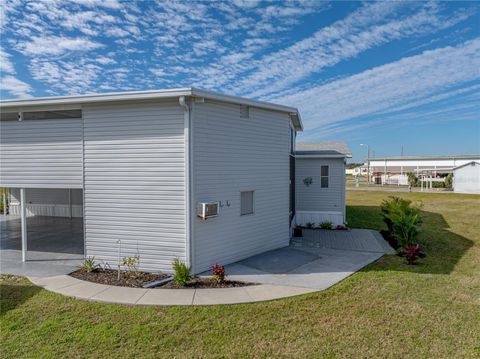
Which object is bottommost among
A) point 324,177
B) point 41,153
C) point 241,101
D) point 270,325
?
point 270,325

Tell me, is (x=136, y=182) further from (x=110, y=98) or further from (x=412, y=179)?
(x=412, y=179)

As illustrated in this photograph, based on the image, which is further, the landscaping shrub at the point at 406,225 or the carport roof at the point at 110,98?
the landscaping shrub at the point at 406,225

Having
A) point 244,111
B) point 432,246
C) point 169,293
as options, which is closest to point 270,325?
point 169,293

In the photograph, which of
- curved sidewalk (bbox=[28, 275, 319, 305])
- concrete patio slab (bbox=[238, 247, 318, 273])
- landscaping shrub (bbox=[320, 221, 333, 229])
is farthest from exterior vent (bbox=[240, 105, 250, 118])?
landscaping shrub (bbox=[320, 221, 333, 229])

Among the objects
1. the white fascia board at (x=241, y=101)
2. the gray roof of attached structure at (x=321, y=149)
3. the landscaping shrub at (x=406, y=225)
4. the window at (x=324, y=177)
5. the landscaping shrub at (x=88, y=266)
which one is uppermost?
A: the white fascia board at (x=241, y=101)

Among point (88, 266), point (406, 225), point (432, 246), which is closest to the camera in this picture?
point (88, 266)

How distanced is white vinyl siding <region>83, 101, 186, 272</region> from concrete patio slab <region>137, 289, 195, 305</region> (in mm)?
1188

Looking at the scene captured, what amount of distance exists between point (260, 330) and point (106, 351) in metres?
2.42

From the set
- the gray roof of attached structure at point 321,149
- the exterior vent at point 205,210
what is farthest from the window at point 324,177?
the exterior vent at point 205,210

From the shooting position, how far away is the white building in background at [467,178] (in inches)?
1267

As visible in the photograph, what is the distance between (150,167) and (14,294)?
403cm

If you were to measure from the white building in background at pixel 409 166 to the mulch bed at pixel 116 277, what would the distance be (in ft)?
164

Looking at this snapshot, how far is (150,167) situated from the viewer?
7469 millimetres

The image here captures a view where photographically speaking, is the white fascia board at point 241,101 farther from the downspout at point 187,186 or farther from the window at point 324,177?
the window at point 324,177
